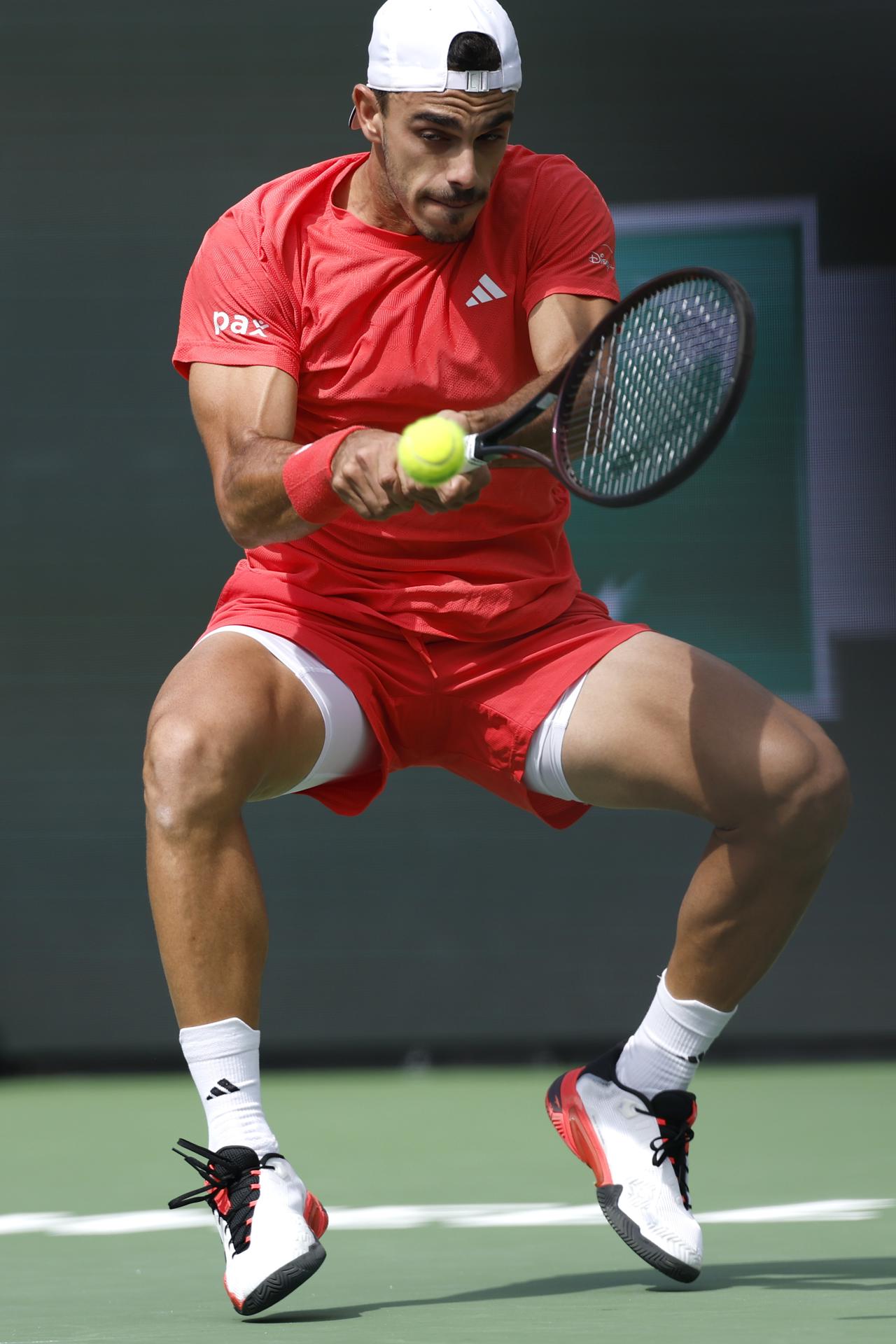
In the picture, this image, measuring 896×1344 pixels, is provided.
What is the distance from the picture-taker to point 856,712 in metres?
4.39

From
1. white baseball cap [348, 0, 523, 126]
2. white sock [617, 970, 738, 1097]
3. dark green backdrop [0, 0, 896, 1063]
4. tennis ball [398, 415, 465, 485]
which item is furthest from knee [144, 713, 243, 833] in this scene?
dark green backdrop [0, 0, 896, 1063]

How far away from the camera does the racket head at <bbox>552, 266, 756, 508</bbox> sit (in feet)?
7.90

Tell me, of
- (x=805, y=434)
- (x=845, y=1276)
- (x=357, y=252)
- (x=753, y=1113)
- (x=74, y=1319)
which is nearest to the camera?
(x=74, y=1319)

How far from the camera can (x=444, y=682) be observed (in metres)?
2.66

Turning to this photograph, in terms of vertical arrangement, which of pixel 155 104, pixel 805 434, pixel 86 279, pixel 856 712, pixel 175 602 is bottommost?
pixel 856 712

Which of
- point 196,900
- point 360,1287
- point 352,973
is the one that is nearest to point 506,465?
point 196,900

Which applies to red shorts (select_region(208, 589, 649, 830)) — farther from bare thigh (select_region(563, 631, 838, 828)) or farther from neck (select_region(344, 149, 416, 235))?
neck (select_region(344, 149, 416, 235))

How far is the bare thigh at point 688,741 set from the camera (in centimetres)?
247

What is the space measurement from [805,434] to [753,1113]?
1.46 metres

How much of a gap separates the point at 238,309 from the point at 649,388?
0.55 m

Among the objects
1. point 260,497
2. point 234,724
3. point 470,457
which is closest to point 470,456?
point 470,457

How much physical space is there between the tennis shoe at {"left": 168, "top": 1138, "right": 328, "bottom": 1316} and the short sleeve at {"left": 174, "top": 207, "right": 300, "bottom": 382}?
999 mm

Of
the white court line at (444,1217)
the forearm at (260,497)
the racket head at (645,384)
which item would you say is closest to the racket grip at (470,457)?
the racket head at (645,384)

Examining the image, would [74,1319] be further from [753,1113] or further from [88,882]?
[88,882]
